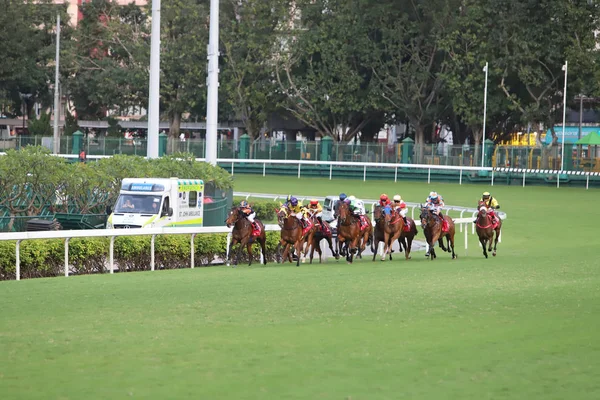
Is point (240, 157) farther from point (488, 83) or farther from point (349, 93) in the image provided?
point (488, 83)

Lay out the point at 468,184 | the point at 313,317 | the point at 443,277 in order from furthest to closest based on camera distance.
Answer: the point at 468,184 → the point at 443,277 → the point at 313,317

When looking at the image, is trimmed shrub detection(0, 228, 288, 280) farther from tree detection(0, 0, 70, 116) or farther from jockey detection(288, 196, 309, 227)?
tree detection(0, 0, 70, 116)

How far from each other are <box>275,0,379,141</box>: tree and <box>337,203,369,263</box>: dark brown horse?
4135cm

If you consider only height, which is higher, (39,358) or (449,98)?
(449,98)

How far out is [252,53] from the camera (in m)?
→ 67.6

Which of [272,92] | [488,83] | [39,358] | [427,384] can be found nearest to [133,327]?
[39,358]

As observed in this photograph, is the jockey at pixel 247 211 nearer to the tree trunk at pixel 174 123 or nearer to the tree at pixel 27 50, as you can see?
the tree trunk at pixel 174 123

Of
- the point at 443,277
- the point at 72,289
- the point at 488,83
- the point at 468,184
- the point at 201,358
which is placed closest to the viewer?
the point at 201,358

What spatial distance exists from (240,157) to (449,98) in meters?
12.4

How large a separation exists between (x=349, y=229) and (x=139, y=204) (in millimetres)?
6015

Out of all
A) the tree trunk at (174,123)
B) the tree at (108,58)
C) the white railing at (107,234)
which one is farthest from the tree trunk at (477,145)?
the white railing at (107,234)

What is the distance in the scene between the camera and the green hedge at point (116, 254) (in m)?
19.7

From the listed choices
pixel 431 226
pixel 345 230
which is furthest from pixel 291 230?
pixel 431 226

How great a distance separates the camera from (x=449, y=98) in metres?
63.4
